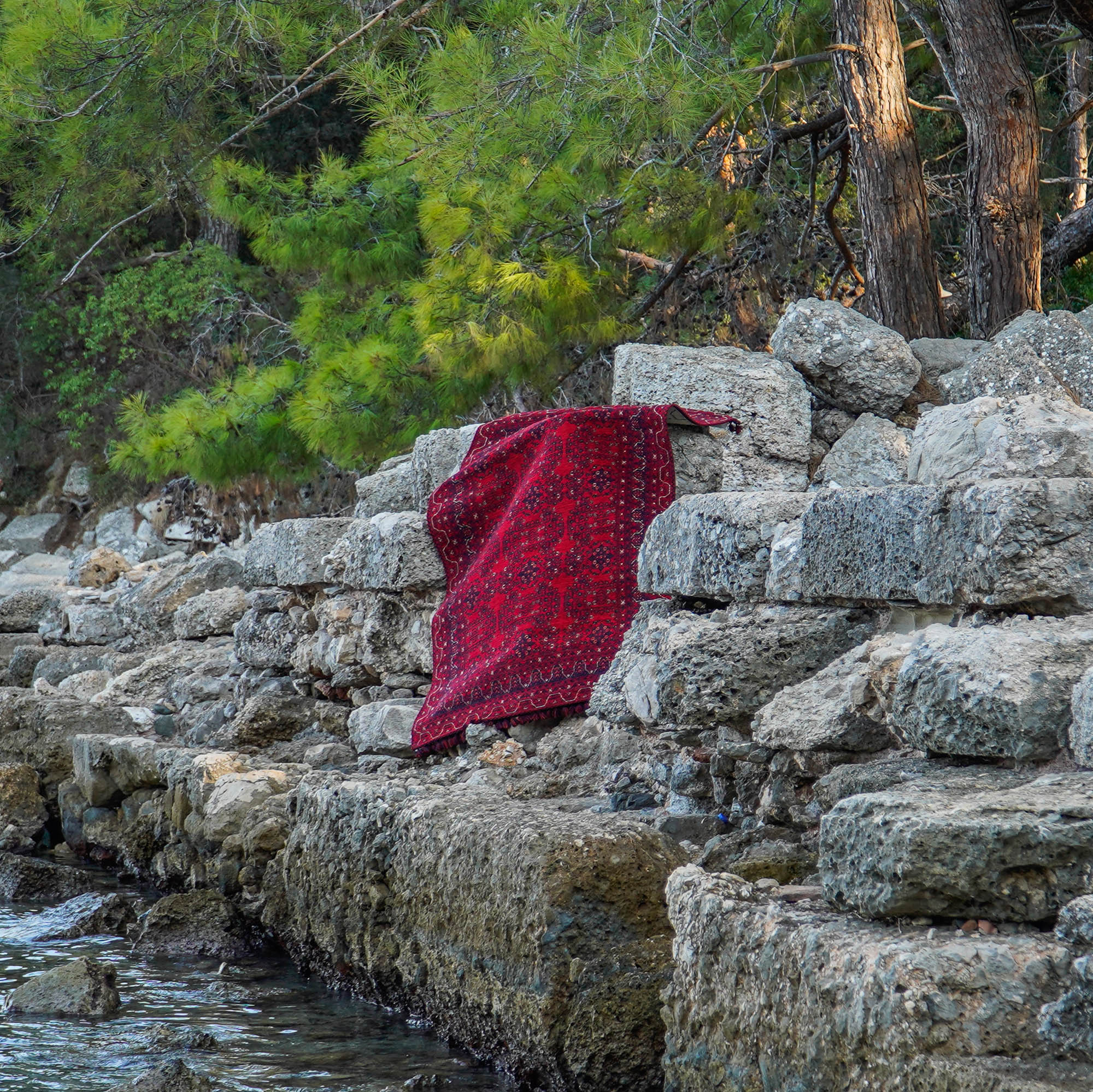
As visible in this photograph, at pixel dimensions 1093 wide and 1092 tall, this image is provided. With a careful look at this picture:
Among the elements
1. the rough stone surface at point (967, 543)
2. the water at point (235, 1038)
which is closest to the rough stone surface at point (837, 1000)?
the rough stone surface at point (967, 543)

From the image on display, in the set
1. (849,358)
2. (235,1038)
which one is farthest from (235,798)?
(849,358)

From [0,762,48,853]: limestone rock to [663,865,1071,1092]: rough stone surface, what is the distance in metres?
4.40

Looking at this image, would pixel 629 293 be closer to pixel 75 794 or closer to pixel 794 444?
pixel 794 444

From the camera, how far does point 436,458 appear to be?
213 inches

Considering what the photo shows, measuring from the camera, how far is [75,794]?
599 centimetres

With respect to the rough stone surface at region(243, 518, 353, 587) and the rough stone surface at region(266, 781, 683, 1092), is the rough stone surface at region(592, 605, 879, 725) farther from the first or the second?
the rough stone surface at region(243, 518, 353, 587)

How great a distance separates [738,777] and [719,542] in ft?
1.95

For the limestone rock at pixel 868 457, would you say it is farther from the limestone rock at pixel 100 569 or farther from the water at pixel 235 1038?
the limestone rock at pixel 100 569

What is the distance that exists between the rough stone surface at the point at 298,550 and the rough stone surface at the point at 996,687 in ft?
11.9

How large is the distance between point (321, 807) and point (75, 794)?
2645mm

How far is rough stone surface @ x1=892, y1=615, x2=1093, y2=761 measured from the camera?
2.28 m

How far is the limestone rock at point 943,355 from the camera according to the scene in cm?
489

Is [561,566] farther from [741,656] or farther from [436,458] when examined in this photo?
[741,656]

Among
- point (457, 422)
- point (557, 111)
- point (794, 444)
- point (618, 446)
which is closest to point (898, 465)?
point (794, 444)
